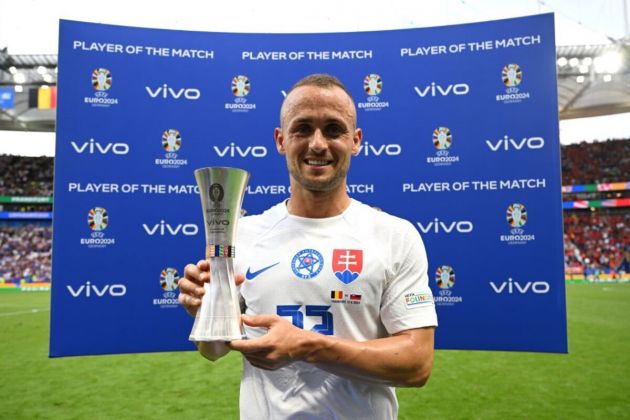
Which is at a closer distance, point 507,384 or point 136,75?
point 136,75

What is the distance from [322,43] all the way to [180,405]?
3651 millimetres

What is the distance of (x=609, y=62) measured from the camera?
2177cm

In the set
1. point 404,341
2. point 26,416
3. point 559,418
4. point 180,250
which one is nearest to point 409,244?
point 404,341

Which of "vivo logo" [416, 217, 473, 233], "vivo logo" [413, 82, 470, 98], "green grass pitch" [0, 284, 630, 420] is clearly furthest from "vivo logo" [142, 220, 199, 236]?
"vivo logo" [413, 82, 470, 98]

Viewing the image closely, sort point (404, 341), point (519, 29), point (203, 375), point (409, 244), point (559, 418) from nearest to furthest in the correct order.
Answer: point (404, 341) < point (409, 244) < point (559, 418) < point (519, 29) < point (203, 375)

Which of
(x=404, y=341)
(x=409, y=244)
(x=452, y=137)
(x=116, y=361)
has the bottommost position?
(x=116, y=361)

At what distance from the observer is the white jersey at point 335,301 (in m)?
1.27

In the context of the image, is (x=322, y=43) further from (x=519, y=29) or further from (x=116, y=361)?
Result: (x=116, y=361)

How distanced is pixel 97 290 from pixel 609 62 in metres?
25.7

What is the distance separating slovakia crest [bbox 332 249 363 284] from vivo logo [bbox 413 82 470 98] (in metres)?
3.19

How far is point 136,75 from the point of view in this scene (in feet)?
13.4

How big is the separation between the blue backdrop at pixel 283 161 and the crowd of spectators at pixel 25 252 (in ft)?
66.8

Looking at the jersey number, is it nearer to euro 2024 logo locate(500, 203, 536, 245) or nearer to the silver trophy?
the silver trophy

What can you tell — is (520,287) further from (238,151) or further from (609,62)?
(609,62)
